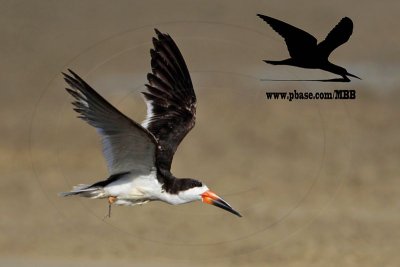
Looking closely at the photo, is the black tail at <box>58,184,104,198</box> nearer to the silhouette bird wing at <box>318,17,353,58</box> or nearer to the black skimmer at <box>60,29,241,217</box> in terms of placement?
the black skimmer at <box>60,29,241,217</box>

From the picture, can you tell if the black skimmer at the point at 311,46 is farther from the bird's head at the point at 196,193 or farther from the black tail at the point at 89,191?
the black tail at the point at 89,191

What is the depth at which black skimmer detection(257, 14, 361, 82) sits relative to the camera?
2097cm

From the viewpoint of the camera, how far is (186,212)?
20594mm

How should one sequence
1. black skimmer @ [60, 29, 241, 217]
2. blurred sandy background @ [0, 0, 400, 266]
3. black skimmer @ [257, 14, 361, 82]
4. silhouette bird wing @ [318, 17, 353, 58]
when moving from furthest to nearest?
silhouette bird wing @ [318, 17, 353, 58] < black skimmer @ [257, 14, 361, 82] < blurred sandy background @ [0, 0, 400, 266] < black skimmer @ [60, 29, 241, 217]

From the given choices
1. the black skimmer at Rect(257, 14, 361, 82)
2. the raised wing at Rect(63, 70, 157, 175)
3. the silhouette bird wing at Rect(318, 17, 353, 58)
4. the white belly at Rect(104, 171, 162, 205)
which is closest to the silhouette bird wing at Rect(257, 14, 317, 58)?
the black skimmer at Rect(257, 14, 361, 82)

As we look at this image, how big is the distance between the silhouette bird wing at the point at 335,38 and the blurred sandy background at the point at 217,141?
34 centimetres

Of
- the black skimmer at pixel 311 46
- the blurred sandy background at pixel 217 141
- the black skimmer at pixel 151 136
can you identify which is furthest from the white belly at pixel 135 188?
the black skimmer at pixel 311 46

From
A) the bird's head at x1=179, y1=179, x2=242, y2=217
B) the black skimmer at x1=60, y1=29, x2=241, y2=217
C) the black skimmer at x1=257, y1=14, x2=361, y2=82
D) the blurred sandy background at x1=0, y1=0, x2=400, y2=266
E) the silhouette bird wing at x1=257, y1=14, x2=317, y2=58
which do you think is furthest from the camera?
the black skimmer at x1=257, y1=14, x2=361, y2=82

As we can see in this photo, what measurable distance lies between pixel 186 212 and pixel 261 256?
5.02ft

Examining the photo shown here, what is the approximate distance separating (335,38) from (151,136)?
11215 mm

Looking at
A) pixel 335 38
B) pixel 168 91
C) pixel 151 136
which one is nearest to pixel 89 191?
pixel 151 136

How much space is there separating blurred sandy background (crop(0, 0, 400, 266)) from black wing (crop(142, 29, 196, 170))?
13.4ft

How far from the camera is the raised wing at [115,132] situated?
1214 cm

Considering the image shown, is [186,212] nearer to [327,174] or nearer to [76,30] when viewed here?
[327,174]
